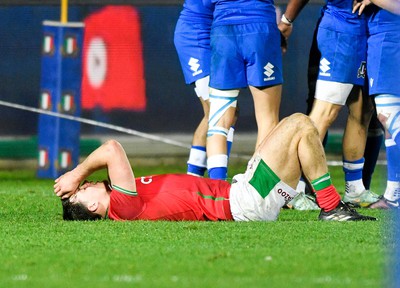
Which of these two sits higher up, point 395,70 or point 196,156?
point 395,70

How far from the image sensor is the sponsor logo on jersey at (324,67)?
9.91 meters

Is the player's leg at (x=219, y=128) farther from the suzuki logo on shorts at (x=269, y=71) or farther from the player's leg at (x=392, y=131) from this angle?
the player's leg at (x=392, y=131)

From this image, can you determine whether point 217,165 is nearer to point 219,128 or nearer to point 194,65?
point 219,128

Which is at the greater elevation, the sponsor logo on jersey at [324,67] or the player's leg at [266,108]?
the sponsor logo on jersey at [324,67]

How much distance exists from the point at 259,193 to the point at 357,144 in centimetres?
245

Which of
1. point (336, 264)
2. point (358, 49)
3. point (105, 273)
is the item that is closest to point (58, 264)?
point (105, 273)

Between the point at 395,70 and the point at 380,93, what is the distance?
0.71ft

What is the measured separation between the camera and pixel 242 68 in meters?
9.55

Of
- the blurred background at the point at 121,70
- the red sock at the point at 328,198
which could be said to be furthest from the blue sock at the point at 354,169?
the blurred background at the point at 121,70

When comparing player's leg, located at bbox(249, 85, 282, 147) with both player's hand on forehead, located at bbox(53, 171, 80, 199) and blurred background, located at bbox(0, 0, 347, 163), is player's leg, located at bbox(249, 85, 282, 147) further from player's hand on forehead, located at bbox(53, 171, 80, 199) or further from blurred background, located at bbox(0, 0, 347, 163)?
blurred background, located at bbox(0, 0, 347, 163)

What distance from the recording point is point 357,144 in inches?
404

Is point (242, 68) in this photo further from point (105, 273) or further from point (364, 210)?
point (105, 273)

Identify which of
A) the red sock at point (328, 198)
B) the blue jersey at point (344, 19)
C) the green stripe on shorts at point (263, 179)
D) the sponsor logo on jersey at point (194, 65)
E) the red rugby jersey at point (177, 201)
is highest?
the blue jersey at point (344, 19)

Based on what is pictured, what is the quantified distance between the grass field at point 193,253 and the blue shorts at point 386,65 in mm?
1119
